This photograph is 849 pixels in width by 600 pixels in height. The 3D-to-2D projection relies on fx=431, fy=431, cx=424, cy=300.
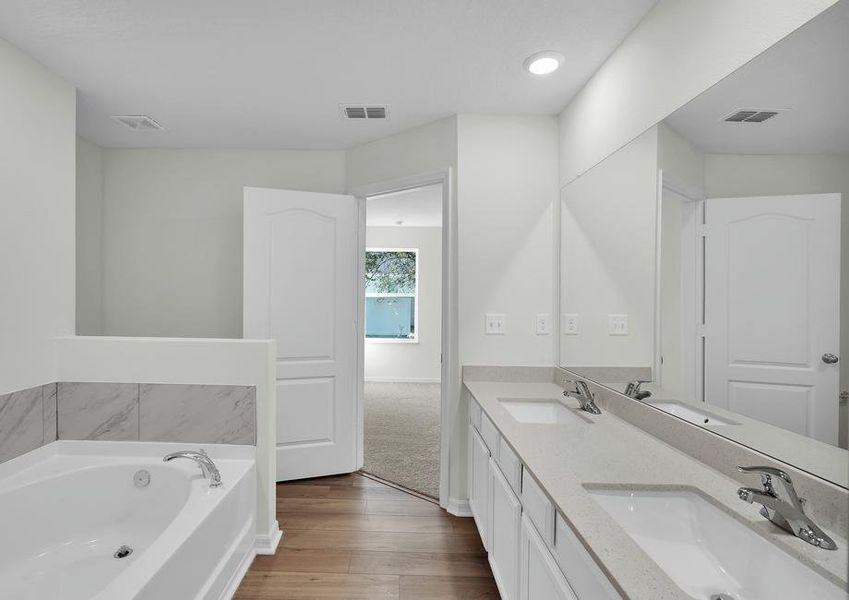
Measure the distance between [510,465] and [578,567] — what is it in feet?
2.02

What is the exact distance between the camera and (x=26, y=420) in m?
2.07

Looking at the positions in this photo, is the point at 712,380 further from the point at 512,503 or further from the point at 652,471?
the point at 512,503

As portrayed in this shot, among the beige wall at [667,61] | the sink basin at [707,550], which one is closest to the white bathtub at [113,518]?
the sink basin at [707,550]

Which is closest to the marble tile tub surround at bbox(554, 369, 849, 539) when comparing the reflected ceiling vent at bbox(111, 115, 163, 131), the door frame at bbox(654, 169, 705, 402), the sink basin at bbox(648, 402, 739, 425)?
the sink basin at bbox(648, 402, 739, 425)

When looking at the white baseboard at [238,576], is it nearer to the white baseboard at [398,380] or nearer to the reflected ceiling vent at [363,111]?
the reflected ceiling vent at [363,111]

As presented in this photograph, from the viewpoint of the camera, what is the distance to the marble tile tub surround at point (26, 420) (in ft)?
6.46

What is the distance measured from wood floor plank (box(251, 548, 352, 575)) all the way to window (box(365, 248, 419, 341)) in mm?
4564

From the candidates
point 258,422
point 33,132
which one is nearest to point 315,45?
point 33,132

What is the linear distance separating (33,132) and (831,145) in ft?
10.1

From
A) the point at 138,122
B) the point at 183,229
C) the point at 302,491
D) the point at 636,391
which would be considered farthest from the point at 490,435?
the point at 138,122

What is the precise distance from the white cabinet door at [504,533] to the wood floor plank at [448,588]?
17cm

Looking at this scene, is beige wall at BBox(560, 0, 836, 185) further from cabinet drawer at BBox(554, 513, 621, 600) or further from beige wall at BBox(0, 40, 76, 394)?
beige wall at BBox(0, 40, 76, 394)

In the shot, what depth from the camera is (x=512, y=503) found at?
1572mm

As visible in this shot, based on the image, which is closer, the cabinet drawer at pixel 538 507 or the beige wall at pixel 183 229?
the cabinet drawer at pixel 538 507
